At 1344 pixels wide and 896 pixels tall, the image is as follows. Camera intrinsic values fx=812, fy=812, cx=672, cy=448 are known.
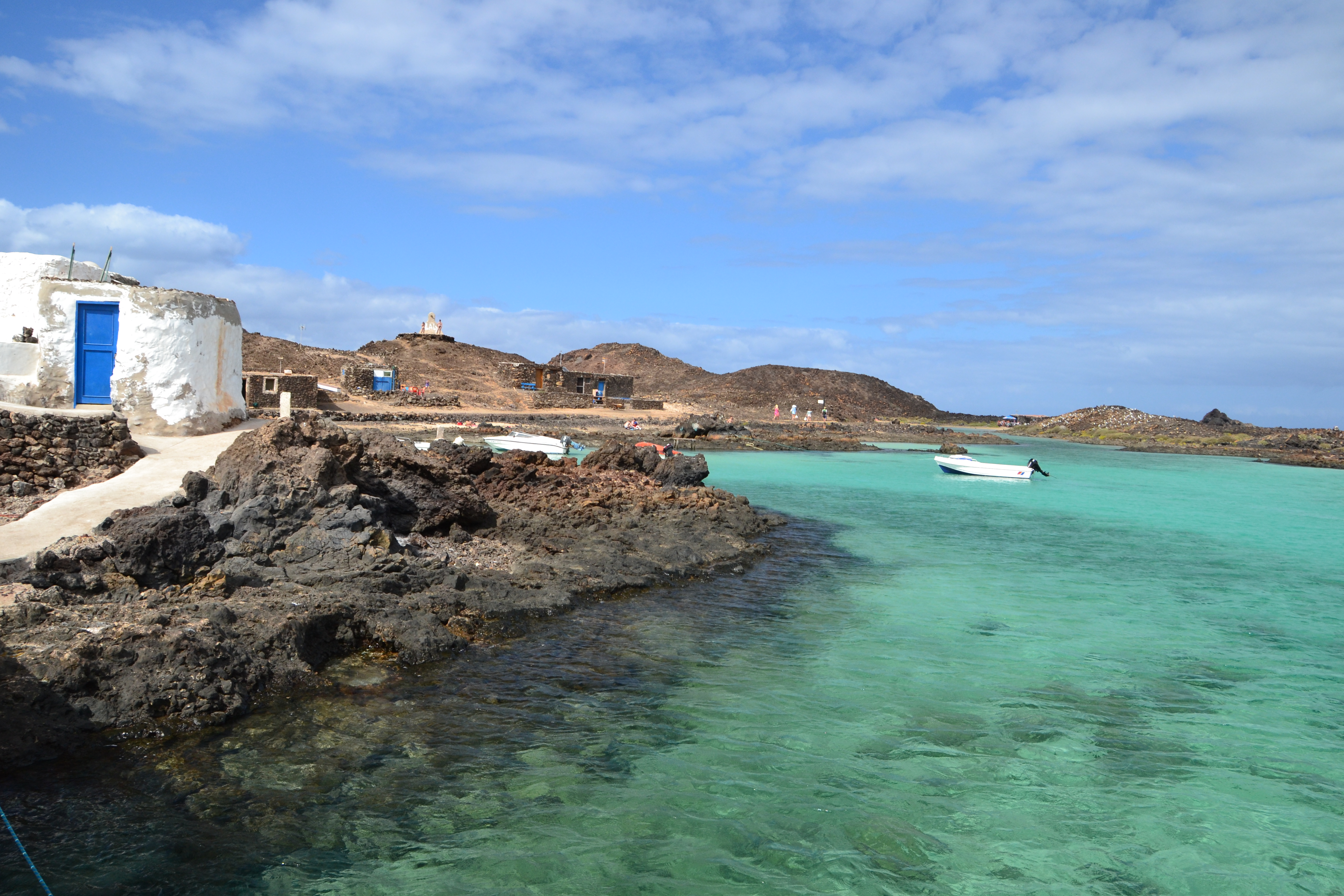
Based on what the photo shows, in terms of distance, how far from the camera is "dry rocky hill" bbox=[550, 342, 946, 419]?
7287cm

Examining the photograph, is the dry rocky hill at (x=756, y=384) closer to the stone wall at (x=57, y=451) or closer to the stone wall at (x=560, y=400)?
the stone wall at (x=560, y=400)

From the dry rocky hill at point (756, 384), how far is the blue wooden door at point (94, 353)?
5623 cm

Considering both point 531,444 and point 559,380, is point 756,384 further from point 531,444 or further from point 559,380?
point 531,444

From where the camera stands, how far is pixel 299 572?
27.9 feet

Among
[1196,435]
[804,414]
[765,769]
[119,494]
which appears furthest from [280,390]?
[1196,435]

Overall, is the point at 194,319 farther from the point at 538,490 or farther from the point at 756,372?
the point at 756,372

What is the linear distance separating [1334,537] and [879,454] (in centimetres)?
2331

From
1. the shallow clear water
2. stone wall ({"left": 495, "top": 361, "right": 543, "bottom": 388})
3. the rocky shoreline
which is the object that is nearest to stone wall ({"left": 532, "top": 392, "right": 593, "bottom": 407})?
stone wall ({"left": 495, "top": 361, "right": 543, "bottom": 388})

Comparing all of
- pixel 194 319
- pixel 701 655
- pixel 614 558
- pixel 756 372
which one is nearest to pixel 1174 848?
pixel 701 655

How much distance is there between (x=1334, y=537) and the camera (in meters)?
19.9

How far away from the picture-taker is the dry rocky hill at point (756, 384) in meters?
72.9

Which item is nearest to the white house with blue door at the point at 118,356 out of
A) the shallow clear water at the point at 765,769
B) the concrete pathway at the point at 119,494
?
the concrete pathway at the point at 119,494

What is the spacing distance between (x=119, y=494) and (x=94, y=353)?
403 centimetres

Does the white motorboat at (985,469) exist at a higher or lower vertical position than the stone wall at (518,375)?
lower
